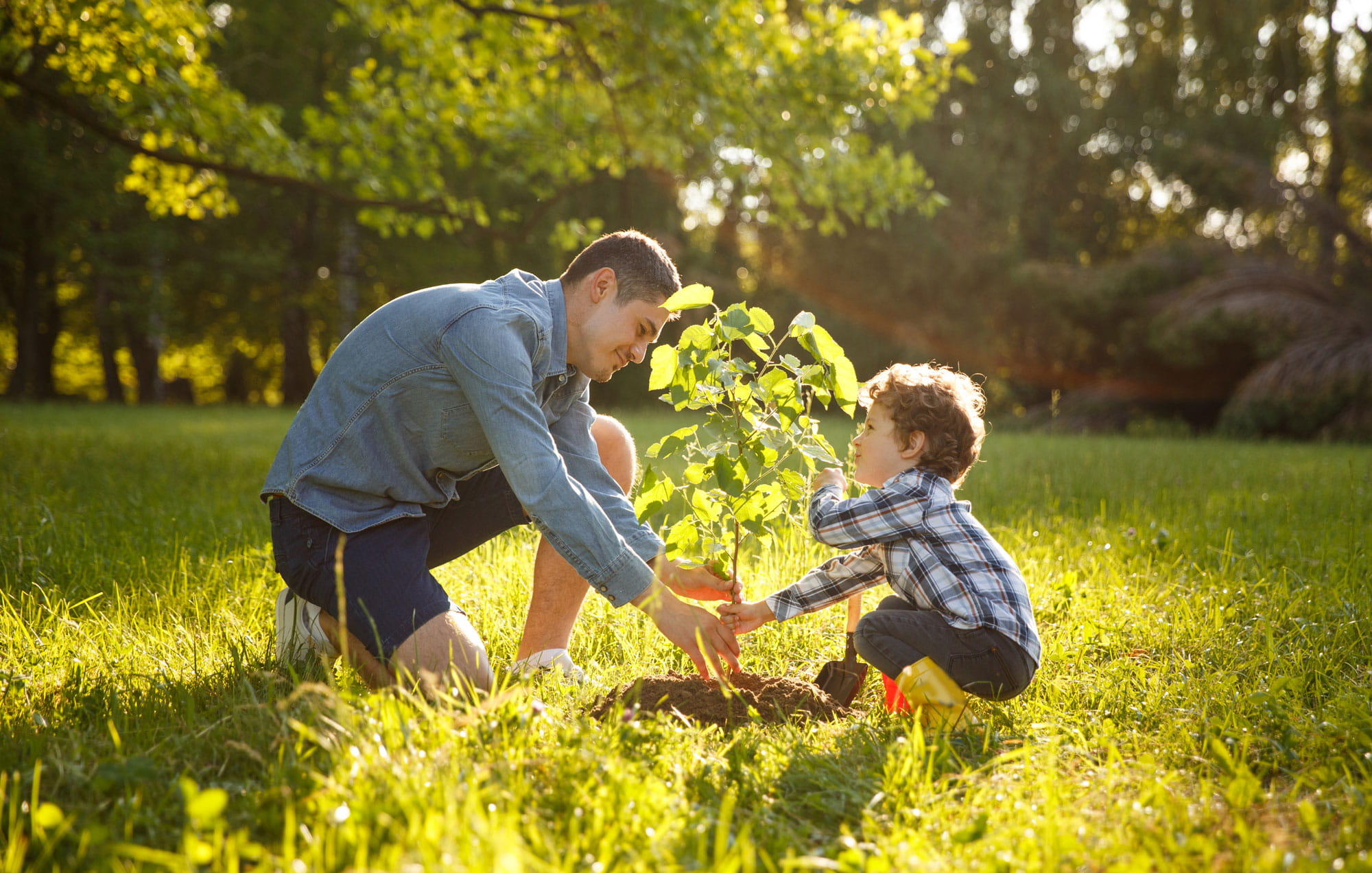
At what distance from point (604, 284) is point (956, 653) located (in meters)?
1.56

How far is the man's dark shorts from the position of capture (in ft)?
8.19

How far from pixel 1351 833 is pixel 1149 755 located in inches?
16.7

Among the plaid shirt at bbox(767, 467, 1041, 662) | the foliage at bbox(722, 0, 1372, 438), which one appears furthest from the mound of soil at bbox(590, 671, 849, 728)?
the foliage at bbox(722, 0, 1372, 438)

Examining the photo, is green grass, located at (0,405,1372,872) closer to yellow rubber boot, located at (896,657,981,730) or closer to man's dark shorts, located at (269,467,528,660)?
yellow rubber boot, located at (896,657,981,730)

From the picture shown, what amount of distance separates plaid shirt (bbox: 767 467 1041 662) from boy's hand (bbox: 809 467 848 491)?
0.39ft

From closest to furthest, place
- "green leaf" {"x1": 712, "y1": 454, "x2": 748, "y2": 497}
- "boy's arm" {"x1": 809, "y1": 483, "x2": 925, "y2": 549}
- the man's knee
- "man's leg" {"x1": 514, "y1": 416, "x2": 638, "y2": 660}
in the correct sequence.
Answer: "green leaf" {"x1": 712, "y1": 454, "x2": 748, "y2": 497} → "boy's arm" {"x1": 809, "y1": 483, "x2": 925, "y2": 549} → "man's leg" {"x1": 514, "y1": 416, "x2": 638, "y2": 660} → the man's knee

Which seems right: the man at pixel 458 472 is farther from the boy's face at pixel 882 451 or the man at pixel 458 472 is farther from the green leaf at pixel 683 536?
the boy's face at pixel 882 451

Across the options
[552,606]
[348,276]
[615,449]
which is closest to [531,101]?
[615,449]

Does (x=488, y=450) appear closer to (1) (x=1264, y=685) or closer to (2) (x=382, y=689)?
(2) (x=382, y=689)

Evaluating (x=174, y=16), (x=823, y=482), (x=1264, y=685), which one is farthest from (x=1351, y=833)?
(x=174, y=16)

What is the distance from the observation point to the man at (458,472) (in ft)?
7.81

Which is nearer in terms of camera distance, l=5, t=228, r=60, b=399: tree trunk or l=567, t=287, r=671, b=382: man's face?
l=567, t=287, r=671, b=382: man's face

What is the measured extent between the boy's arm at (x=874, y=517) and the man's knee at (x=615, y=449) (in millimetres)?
1037

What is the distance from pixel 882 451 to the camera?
2.74 metres
